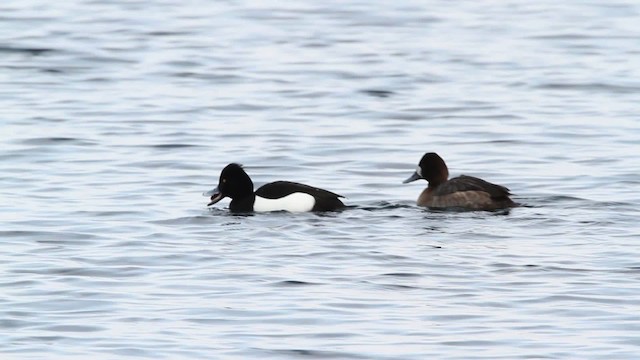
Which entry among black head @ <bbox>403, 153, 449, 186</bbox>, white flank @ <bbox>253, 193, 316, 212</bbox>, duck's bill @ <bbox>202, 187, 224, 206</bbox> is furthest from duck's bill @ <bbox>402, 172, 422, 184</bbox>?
duck's bill @ <bbox>202, 187, 224, 206</bbox>

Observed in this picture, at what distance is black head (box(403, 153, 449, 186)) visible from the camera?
15039mm

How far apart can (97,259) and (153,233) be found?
3.94 ft

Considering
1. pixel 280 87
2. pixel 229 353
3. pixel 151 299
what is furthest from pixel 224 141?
pixel 229 353

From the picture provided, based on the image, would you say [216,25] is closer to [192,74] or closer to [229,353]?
[192,74]

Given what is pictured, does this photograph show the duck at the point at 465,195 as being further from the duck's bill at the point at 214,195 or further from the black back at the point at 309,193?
the duck's bill at the point at 214,195

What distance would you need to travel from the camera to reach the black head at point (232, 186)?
1468cm

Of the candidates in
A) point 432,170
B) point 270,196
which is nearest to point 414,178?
point 432,170

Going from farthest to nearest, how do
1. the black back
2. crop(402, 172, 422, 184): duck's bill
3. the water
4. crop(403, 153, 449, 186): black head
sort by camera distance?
crop(402, 172, 422, 184): duck's bill < crop(403, 153, 449, 186): black head < the black back < the water

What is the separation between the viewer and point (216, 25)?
1174 inches

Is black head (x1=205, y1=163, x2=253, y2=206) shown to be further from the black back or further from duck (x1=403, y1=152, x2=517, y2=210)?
duck (x1=403, y1=152, x2=517, y2=210)

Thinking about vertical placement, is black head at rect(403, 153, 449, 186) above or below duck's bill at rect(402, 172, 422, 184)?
above

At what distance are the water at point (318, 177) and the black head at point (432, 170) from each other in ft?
0.93

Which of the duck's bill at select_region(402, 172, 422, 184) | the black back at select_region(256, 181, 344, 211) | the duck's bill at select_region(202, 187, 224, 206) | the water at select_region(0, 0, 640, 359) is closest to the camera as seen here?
the water at select_region(0, 0, 640, 359)

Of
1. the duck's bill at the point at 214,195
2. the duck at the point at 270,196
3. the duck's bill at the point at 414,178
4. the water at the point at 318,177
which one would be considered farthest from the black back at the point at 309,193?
the duck's bill at the point at 414,178
